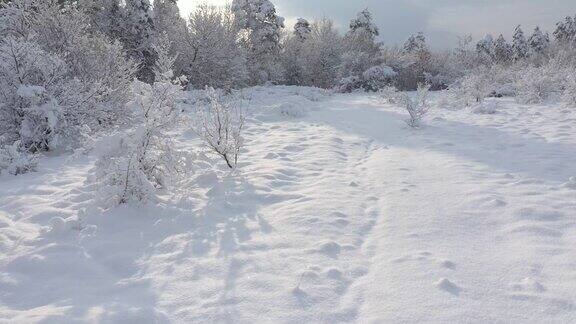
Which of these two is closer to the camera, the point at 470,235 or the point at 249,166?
the point at 470,235

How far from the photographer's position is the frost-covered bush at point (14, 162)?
5.80 metres

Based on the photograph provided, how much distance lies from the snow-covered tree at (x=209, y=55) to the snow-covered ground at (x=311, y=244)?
520 inches

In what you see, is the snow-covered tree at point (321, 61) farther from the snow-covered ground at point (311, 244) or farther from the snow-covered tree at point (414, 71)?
the snow-covered ground at point (311, 244)

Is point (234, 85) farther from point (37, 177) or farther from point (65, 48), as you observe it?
point (37, 177)

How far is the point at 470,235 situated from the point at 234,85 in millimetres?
17347

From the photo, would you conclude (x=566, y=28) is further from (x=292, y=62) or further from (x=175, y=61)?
(x=175, y=61)

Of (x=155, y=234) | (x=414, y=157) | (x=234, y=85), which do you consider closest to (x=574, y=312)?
(x=155, y=234)

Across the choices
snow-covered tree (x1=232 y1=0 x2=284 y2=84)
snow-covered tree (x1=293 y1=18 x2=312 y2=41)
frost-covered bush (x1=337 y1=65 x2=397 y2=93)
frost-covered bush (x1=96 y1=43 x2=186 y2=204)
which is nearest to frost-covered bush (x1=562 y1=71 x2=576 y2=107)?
frost-covered bush (x1=96 y1=43 x2=186 y2=204)

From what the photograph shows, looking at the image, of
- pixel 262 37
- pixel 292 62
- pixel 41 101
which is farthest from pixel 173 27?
pixel 41 101

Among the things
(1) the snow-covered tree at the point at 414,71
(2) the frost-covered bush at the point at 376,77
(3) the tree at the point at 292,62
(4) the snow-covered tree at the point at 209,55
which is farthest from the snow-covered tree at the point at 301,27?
(4) the snow-covered tree at the point at 209,55

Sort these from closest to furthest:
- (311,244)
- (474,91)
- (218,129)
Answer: (311,244)
(218,129)
(474,91)

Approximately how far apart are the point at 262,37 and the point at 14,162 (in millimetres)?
24347

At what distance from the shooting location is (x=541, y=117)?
9164mm

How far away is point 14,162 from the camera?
5.85 metres
